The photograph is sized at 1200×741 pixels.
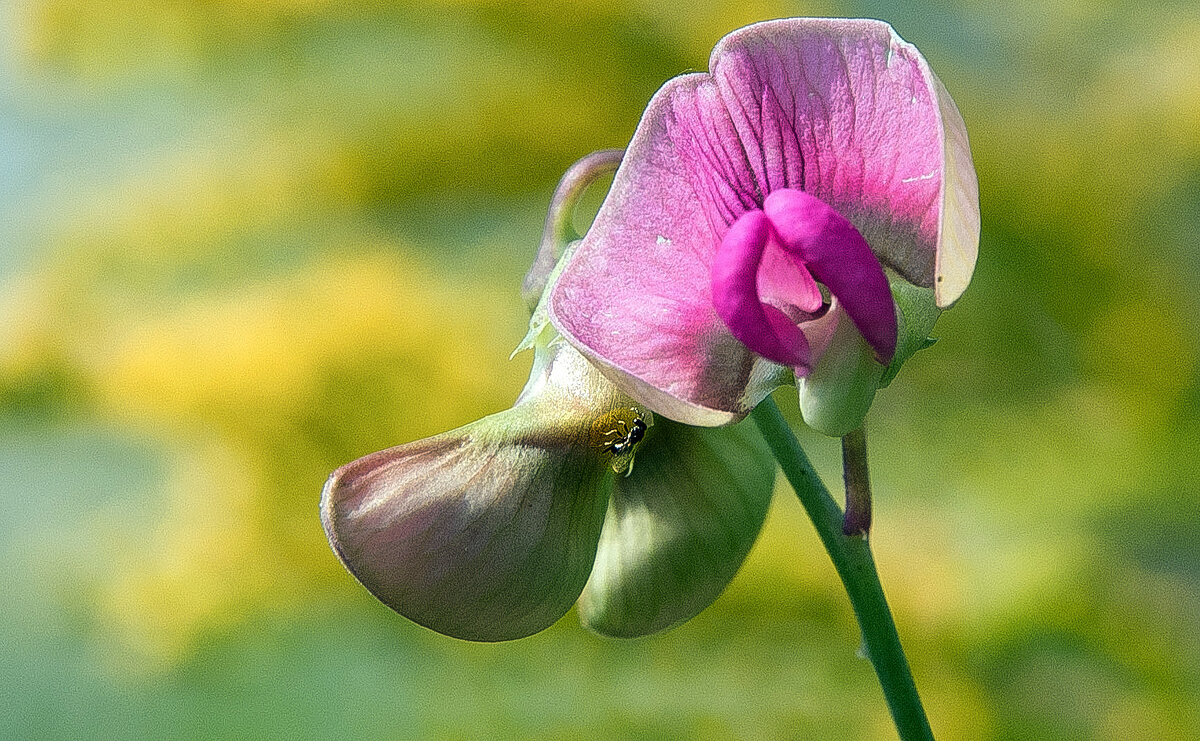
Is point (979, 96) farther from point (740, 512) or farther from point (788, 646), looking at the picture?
point (740, 512)

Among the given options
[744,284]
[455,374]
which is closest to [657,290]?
[744,284]

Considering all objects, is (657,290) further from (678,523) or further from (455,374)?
(455,374)

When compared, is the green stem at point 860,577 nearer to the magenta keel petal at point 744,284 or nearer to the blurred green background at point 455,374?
the magenta keel petal at point 744,284

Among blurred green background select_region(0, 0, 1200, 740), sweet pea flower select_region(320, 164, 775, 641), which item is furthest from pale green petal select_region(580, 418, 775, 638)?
blurred green background select_region(0, 0, 1200, 740)

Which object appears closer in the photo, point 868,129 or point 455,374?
point 868,129

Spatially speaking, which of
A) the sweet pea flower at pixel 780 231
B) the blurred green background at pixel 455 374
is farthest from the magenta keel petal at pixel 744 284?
the blurred green background at pixel 455 374

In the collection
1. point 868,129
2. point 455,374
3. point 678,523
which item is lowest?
point 455,374

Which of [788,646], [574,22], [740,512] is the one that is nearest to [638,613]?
[740,512]
